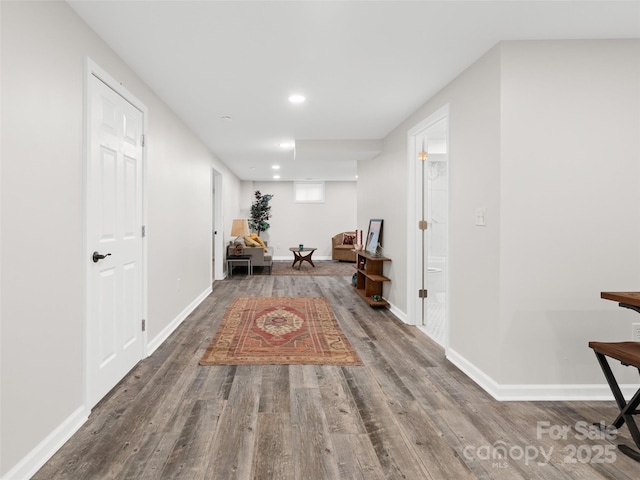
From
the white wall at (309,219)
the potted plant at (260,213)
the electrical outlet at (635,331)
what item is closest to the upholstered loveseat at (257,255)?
the potted plant at (260,213)

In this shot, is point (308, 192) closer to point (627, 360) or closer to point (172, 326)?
point (172, 326)

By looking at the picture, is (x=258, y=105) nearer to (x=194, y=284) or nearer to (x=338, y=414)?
(x=194, y=284)

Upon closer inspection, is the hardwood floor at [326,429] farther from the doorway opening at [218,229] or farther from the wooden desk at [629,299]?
the doorway opening at [218,229]

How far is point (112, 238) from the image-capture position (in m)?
2.56

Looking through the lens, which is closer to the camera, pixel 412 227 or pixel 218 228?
pixel 412 227

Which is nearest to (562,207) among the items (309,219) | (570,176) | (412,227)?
(570,176)

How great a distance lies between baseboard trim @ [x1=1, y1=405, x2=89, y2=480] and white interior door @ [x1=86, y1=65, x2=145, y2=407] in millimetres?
146

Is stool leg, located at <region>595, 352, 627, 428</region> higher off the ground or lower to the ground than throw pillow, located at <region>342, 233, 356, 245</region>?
lower

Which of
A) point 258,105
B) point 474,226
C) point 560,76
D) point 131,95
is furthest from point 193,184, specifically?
point 560,76

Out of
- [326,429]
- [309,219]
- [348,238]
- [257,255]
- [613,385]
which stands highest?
[309,219]

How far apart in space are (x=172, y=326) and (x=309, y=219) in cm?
748

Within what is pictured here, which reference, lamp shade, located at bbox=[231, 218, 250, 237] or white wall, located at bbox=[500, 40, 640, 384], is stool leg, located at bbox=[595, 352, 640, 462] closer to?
white wall, located at bbox=[500, 40, 640, 384]

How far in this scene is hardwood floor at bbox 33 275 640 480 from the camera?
174 cm

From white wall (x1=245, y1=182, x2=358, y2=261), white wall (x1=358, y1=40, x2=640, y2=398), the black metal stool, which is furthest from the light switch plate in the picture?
white wall (x1=245, y1=182, x2=358, y2=261)
